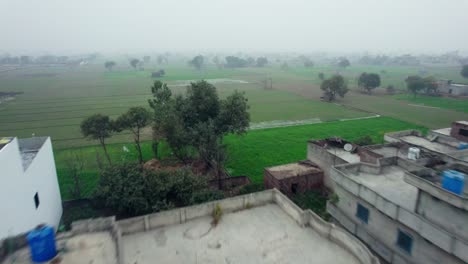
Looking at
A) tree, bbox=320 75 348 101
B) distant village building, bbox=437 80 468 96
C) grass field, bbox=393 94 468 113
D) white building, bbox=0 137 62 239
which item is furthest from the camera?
distant village building, bbox=437 80 468 96

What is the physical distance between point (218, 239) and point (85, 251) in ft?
14.9

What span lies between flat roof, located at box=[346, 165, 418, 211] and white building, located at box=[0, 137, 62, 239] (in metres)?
16.6

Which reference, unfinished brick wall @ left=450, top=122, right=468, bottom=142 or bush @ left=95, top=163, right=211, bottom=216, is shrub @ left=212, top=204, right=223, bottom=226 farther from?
unfinished brick wall @ left=450, top=122, right=468, bottom=142

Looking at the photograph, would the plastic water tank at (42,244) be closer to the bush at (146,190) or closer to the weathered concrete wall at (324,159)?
the bush at (146,190)

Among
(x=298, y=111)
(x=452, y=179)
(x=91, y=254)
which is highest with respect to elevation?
(x=452, y=179)

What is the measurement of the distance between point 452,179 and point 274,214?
7008mm

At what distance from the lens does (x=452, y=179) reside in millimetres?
11469

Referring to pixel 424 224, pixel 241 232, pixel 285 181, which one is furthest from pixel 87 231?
pixel 285 181

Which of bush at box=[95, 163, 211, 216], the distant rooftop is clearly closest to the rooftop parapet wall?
bush at box=[95, 163, 211, 216]

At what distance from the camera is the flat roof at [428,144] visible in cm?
2475

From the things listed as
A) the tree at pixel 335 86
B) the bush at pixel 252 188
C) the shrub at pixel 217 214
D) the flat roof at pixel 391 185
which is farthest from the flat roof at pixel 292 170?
the tree at pixel 335 86

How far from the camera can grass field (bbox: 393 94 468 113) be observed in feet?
181

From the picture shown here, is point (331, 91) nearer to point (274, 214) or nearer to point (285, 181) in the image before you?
point (285, 181)

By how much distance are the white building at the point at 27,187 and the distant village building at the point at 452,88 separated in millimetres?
79181
